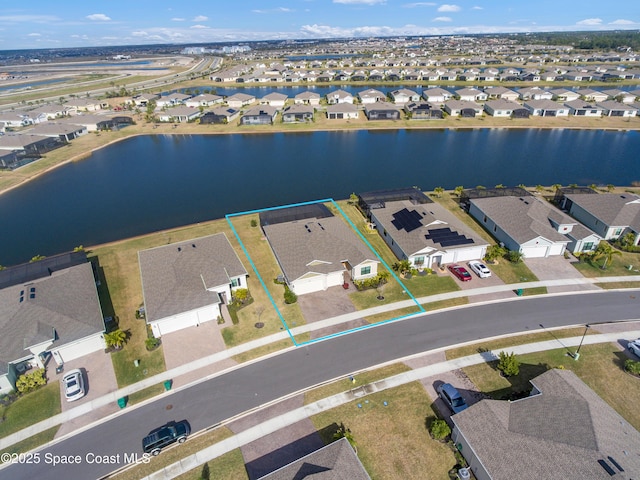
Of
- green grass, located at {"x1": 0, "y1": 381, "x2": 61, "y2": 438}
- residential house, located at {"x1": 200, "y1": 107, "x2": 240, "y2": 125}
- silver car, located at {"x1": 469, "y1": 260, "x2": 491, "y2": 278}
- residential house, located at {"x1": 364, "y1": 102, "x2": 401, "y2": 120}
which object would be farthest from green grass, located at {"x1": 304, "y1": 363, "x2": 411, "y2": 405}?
residential house, located at {"x1": 200, "y1": 107, "x2": 240, "y2": 125}

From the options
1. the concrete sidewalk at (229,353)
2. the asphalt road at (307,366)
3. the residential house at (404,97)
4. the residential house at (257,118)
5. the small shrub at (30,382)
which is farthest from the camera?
the residential house at (404,97)

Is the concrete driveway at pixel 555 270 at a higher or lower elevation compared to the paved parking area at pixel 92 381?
higher

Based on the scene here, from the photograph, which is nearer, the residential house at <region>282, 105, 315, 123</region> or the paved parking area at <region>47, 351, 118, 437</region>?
the paved parking area at <region>47, 351, 118, 437</region>

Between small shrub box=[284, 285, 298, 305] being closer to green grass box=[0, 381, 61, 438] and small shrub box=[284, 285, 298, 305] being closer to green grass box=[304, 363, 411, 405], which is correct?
green grass box=[304, 363, 411, 405]

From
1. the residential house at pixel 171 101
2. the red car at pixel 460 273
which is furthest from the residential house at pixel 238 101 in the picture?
the red car at pixel 460 273

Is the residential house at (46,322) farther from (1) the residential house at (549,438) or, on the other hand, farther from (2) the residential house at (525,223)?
(2) the residential house at (525,223)

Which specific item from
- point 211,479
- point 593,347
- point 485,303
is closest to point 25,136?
point 211,479

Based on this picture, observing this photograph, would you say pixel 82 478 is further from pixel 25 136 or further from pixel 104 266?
pixel 25 136
